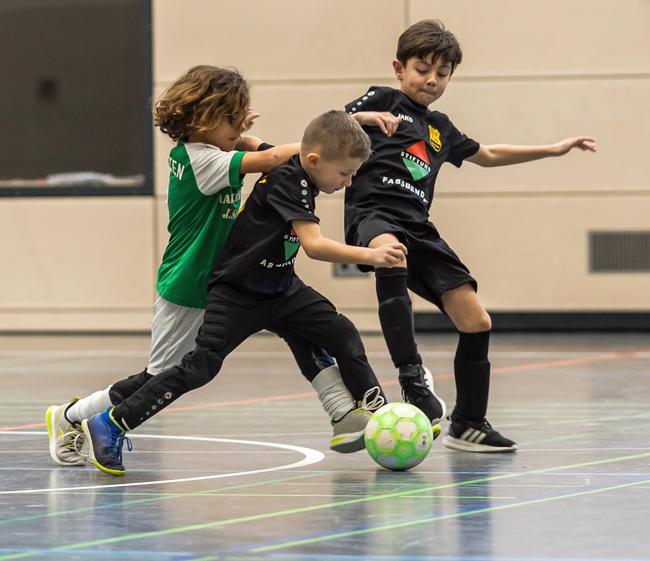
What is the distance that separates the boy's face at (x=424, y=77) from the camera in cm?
643

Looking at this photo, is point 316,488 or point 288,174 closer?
point 316,488

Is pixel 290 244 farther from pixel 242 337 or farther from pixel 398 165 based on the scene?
pixel 398 165

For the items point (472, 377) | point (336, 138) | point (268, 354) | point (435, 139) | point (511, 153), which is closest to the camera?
point (336, 138)

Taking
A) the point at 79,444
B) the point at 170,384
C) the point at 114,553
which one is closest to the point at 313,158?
the point at 170,384

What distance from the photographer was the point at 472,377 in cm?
627

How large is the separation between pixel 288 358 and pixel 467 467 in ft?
17.6

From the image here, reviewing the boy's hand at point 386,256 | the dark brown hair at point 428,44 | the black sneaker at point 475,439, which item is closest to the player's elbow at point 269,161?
the boy's hand at point 386,256

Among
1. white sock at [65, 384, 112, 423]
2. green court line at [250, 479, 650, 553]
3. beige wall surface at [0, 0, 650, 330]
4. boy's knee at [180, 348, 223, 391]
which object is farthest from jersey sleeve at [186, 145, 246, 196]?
beige wall surface at [0, 0, 650, 330]

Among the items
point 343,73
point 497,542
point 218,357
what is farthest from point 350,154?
point 343,73

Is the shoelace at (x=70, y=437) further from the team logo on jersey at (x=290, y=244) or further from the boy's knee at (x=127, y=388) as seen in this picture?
the team logo on jersey at (x=290, y=244)

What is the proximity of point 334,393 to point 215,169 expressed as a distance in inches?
42.7

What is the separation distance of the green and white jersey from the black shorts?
0.72 meters

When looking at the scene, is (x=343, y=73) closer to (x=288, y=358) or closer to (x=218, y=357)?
(x=288, y=358)

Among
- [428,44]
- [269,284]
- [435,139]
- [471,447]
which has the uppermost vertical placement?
[428,44]
